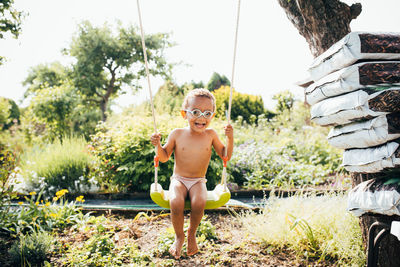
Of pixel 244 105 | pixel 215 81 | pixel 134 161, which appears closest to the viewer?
pixel 134 161

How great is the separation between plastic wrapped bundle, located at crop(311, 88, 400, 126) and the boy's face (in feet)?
3.15

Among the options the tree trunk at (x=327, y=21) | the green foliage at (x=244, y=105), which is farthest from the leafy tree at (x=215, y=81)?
the tree trunk at (x=327, y=21)

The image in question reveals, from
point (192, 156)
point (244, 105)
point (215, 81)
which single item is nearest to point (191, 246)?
point (192, 156)

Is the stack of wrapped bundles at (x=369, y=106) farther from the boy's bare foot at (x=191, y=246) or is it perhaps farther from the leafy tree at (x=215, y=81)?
the leafy tree at (x=215, y=81)

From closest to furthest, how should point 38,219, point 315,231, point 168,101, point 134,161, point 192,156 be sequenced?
point 192,156, point 315,231, point 38,219, point 134,161, point 168,101

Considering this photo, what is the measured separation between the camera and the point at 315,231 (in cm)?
320

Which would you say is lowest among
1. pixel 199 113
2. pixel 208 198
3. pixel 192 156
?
pixel 208 198

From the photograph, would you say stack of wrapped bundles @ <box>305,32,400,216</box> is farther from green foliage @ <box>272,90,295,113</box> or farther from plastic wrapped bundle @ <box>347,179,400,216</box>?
green foliage @ <box>272,90,295,113</box>

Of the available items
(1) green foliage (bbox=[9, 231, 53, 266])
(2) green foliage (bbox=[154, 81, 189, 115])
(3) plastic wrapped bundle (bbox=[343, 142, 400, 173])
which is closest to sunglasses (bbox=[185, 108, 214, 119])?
(3) plastic wrapped bundle (bbox=[343, 142, 400, 173])

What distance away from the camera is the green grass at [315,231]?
2.89 m

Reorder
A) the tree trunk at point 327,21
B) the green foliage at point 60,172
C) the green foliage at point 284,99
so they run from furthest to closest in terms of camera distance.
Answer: the green foliage at point 284,99
the green foliage at point 60,172
the tree trunk at point 327,21

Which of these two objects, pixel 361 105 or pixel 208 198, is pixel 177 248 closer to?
pixel 208 198

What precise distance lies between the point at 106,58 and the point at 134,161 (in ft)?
32.8

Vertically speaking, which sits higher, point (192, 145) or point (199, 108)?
point (199, 108)
